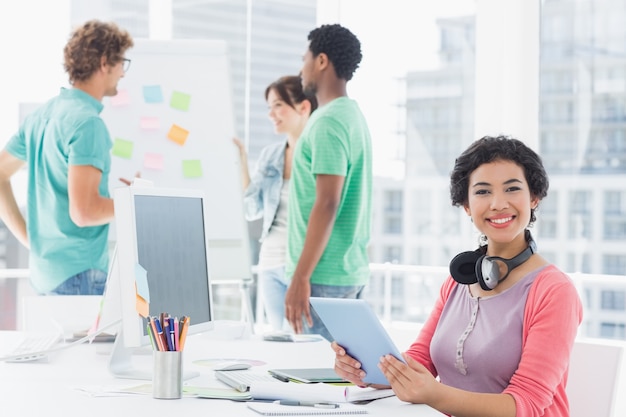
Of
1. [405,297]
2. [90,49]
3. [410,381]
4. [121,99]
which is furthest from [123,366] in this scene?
[405,297]

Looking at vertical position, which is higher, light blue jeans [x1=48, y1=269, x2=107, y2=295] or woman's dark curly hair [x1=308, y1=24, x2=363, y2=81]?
woman's dark curly hair [x1=308, y1=24, x2=363, y2=81]

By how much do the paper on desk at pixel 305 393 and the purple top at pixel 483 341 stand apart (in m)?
0.29

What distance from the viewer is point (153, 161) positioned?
11.5 feet

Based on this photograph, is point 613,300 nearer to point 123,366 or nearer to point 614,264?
point 614,264

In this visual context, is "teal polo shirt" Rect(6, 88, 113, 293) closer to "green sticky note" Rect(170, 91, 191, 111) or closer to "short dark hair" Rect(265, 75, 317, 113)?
"green sticky note" Rect(170, 91, 191, 111)

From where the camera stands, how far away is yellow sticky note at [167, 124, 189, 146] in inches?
140

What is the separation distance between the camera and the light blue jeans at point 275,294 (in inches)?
122

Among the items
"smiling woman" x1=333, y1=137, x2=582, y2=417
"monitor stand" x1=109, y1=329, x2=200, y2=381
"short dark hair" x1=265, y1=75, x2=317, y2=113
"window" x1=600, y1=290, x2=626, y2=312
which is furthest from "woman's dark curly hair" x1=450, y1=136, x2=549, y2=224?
"window" x1=600, y1=290, x2=626, y2=312

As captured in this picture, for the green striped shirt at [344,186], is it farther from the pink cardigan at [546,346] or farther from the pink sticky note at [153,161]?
the pink cardigan at [546,346]

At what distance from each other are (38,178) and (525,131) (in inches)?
87.7

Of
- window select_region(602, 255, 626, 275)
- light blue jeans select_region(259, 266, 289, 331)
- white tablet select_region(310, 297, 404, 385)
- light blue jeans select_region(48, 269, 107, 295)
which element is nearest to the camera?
white tablet select_region(310, 297, 404, 385)

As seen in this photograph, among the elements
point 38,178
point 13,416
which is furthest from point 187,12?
point 13,416

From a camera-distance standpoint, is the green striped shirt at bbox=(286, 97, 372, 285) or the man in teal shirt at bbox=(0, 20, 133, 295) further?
the green striped shirt at bbox=(286, 97, 372, 285)

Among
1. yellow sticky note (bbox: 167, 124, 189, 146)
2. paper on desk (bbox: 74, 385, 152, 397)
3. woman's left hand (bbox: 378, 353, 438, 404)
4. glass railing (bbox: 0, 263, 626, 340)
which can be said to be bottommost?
glass railing (bbox: 0, 263, 626, 340)
